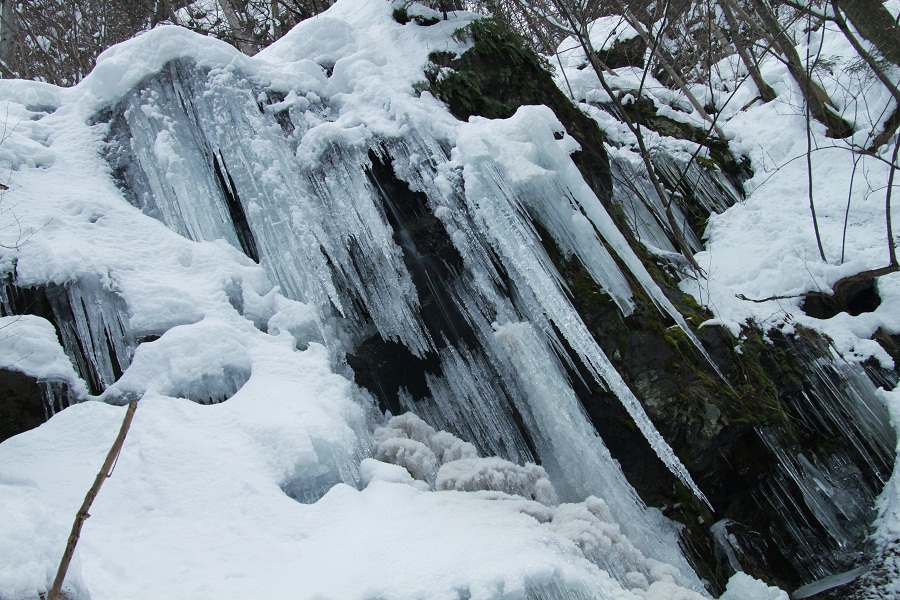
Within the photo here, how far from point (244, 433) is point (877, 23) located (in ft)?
27.4

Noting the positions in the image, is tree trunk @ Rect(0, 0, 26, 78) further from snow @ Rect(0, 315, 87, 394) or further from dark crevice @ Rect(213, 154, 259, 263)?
snow @ Rect(0, 315, 87, 394)

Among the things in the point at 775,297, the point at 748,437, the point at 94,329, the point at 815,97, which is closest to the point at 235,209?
the point at 94,329

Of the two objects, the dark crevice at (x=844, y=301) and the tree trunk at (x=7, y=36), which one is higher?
the tree trunk at (x=7, y=36)

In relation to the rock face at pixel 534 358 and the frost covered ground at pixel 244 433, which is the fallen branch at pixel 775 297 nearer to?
the rock face at pixel 534 358

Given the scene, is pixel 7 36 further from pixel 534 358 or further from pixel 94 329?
pixel 534 358

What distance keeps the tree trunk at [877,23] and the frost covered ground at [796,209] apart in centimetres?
52

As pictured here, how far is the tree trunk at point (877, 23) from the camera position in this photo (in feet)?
23.5

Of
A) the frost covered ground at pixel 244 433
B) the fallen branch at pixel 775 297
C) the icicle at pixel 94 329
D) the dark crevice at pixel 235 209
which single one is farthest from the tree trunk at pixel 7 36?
the fallen branch at pixel 775 297

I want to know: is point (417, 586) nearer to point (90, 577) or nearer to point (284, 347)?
point (90, 577)

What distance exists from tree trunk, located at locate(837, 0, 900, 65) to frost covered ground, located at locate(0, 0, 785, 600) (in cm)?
438

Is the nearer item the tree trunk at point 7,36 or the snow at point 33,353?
the snow at point 33,353

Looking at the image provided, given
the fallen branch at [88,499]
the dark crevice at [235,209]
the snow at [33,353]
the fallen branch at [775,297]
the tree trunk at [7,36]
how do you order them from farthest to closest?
the tree trunk at [7,36], the fallen branch at [775,297], the dark crevice at [235,209], the snow at [33,353], the fallen branch at [88,499]

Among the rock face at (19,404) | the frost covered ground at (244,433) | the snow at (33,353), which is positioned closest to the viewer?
the frost covered ground at (244,433)

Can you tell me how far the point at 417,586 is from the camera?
260 cm
